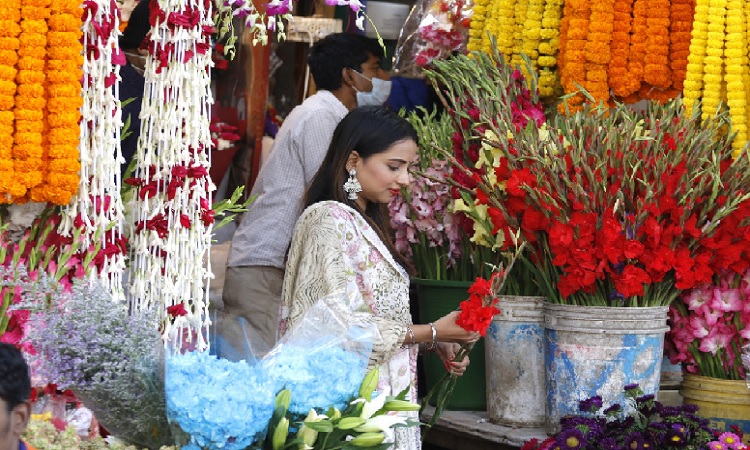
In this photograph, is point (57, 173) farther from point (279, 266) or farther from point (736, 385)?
point (736, 385)

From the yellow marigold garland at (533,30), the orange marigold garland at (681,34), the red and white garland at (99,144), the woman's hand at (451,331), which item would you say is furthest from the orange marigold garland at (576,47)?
the red and white garland at (99,144)

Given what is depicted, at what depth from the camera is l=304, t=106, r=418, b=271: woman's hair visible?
276 centimetres

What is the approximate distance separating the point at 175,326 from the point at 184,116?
1.50ft

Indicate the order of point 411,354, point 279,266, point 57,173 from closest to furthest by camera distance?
point 57,173 → point 411,354 → point 279,266

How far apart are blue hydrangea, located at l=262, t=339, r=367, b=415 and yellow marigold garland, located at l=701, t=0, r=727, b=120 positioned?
196 cm

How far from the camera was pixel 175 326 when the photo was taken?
2.51 m

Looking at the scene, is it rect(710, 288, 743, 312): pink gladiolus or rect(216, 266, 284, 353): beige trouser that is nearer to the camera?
rect(710, 288, 743, 312): pink gladiolus

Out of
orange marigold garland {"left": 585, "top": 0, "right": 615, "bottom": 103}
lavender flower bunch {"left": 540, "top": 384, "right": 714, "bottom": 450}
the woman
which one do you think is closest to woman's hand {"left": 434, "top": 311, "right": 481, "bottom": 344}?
the woman

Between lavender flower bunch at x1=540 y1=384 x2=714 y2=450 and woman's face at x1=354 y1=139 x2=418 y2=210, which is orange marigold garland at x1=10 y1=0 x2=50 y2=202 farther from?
lavender flower bunch at x1=540 y1=384 x2=714 y2=450

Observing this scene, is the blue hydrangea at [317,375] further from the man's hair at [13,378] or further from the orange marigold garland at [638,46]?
the orange marigold garland at [638,46]

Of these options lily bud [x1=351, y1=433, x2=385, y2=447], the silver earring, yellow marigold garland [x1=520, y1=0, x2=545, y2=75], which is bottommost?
lily bud [x1=351, y1=433, x2=385, y2=447]

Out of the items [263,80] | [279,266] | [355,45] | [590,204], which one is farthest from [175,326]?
[263,80]

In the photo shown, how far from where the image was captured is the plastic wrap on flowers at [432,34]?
461 cm

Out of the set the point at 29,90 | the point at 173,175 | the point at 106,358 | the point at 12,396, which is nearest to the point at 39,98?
the point at 29,90
